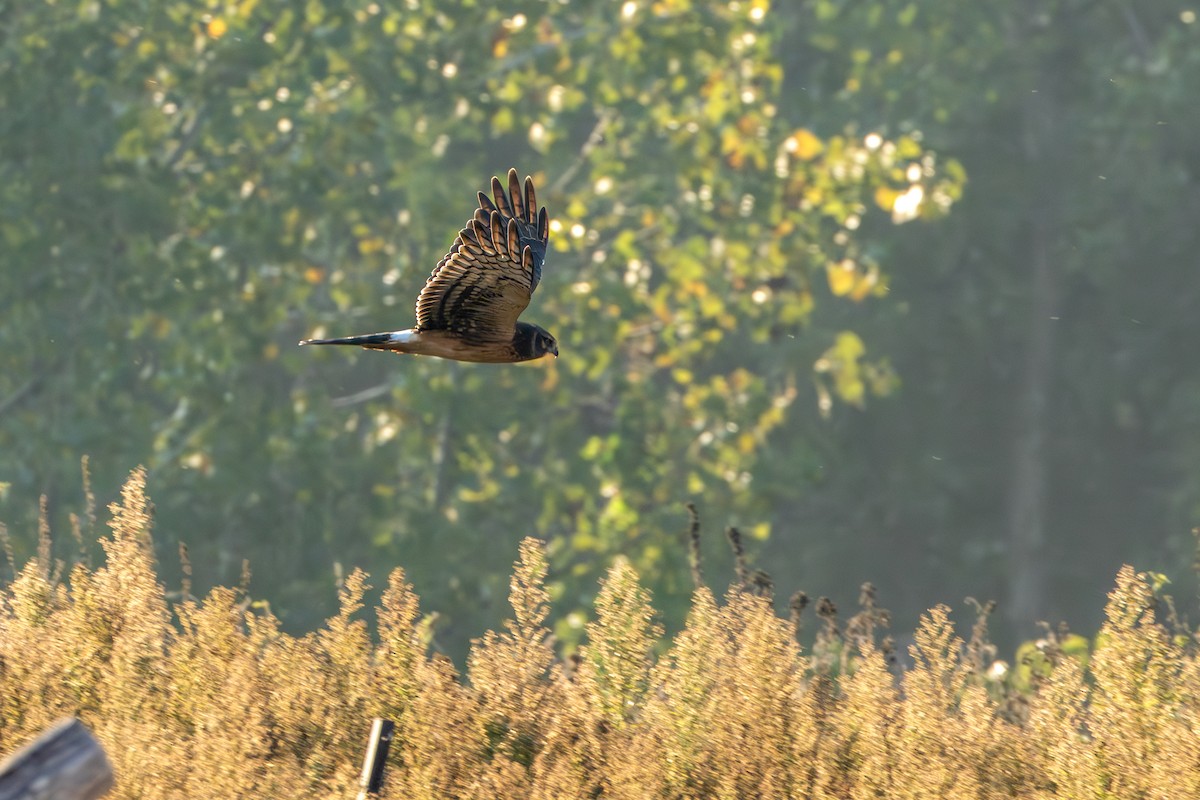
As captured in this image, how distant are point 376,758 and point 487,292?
1.59 m

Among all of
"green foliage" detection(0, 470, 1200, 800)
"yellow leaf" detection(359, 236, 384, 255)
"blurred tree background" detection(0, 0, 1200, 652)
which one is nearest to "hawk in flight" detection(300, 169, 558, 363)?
"green foliage" detection(0, 470, 1200, 800)

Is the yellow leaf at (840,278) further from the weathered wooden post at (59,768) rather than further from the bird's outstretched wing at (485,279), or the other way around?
the weathered wooden post at (59,768)

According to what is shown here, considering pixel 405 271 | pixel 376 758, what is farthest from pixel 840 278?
pixel 376 758

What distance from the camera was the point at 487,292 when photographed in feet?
20.8

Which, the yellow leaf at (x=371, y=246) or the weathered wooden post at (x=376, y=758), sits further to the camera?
the yellow leaf at (x=371, y=246)

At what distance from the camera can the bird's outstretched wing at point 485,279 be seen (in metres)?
6.19

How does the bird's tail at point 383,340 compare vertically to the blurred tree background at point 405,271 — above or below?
below

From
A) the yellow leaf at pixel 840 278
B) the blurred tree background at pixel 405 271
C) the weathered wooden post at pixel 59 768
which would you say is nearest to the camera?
the weathered wooden post at pixel 59 768

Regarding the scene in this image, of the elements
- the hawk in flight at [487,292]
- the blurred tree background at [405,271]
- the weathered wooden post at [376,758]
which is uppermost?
the blurred tree background at [405,271]

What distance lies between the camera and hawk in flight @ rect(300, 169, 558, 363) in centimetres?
620

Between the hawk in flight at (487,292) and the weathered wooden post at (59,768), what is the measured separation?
1.84m

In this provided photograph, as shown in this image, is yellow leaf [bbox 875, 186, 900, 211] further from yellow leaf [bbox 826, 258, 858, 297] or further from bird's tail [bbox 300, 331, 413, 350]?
bird's tail [bbox 300, 331, 413, 350]

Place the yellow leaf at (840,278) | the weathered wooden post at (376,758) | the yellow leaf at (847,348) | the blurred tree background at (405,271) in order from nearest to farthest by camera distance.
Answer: the weathered wooden post at (376,758), the blurred tree background at (405,271), the yellow leaf at (840,278), the yellow leaf at (847,348)

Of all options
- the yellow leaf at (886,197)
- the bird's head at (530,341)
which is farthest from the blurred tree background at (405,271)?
the bird's head at (530,341)
